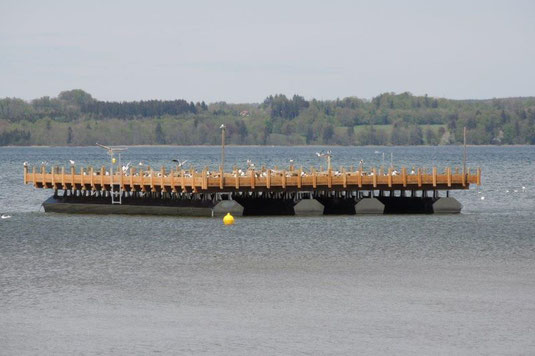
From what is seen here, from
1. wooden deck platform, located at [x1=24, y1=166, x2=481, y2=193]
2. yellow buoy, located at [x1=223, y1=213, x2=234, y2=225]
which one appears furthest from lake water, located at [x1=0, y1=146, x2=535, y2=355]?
wooden deck platform, located at [x1=24, y1=166, x2=481, y2=193]

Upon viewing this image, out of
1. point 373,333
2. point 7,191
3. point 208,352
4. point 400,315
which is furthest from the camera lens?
point 7,191

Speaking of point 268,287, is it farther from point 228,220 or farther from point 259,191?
point 259,191

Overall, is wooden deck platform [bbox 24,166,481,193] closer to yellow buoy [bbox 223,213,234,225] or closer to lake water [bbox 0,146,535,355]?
lake water [bbox 0,146,535,355]

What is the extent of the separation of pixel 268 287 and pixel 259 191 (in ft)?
103

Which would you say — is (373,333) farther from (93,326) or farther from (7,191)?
(7,191)

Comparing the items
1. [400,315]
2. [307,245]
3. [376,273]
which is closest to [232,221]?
[307,245]

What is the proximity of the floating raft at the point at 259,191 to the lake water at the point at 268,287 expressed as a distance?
2687 millimetres

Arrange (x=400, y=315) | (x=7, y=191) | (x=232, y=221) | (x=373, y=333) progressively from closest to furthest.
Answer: (x=373, y=333) → (x=400, y=315) → (x=232, y=221) → (x=7, y=191)

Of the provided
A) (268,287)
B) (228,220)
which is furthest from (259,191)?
(268,287)

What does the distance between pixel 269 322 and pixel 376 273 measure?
12541 mm

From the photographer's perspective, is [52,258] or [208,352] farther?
[52,258]

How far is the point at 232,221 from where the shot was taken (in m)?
71.8

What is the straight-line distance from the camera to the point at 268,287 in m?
45.8

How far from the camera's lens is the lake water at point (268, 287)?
35.5 meters
